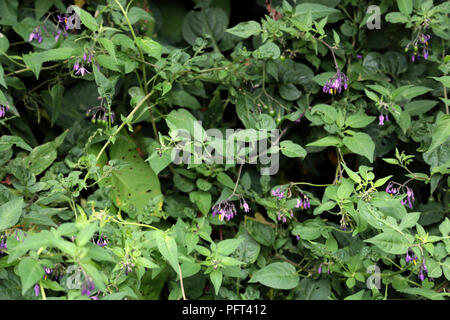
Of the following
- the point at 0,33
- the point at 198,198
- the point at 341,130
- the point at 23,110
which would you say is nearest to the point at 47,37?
the point at 0,33

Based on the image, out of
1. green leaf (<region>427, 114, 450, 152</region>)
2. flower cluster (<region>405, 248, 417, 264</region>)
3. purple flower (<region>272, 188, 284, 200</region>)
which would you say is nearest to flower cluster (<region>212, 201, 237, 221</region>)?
purple flower (<region>272, 188, 284, 200</region>)

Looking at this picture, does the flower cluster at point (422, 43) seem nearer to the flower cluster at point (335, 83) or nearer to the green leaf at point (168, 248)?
the flower cluster at point (335, 83)

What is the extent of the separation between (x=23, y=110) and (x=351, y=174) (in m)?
1.50

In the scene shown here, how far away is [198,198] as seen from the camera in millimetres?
2002

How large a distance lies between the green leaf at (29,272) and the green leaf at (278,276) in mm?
779

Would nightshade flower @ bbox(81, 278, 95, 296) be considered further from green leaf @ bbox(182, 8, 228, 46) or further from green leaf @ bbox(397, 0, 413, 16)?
green leaf @ bbox(397, 0, 413, 16)

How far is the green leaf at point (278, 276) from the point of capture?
185cm

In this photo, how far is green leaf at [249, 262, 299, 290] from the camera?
1.85 metres

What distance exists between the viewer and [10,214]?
148 centimetres

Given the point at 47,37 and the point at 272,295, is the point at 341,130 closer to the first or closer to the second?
the point at 272,295

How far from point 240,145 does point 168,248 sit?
2.07 feet

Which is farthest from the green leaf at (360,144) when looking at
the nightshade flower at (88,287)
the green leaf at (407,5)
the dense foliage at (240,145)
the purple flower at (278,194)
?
the nightshade flower at (88,287)
